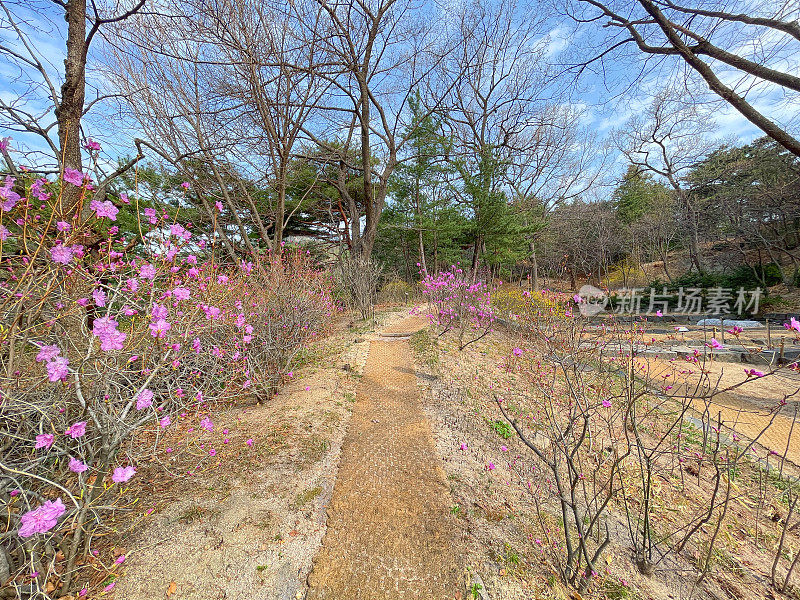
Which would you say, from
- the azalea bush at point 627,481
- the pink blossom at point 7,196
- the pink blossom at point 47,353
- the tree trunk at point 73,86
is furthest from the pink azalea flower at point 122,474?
the tree trunk at point 73,86

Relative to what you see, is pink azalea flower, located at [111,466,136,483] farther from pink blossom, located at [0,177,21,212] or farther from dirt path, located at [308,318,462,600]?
pink blossom, located at [0,177,21,212]

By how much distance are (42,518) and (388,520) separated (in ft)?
5.14

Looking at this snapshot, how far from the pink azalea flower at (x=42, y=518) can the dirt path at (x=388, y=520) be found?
1.08 meters

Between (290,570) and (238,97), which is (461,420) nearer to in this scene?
(290,570)

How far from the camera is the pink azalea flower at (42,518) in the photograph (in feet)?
3.21

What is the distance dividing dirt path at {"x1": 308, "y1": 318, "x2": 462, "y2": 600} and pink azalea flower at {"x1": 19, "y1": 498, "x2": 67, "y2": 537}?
→ 108cm

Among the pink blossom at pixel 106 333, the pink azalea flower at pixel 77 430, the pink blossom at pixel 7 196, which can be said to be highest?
the pink blossom at pixel 7 196

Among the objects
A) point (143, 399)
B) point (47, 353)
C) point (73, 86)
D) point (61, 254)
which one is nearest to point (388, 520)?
point (143, 399)

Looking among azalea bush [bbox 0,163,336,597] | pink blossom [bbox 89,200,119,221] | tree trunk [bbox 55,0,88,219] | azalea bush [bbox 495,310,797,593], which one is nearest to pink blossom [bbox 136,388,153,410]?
azalea bush [bbox 0,163,336,597]

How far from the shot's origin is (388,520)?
182 cm

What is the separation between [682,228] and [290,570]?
1949 cm

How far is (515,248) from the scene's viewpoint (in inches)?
557

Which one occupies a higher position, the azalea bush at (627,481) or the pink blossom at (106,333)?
the pink blossom at (106,333)

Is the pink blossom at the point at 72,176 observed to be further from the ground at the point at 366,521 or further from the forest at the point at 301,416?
the ground at the point at 366,521
